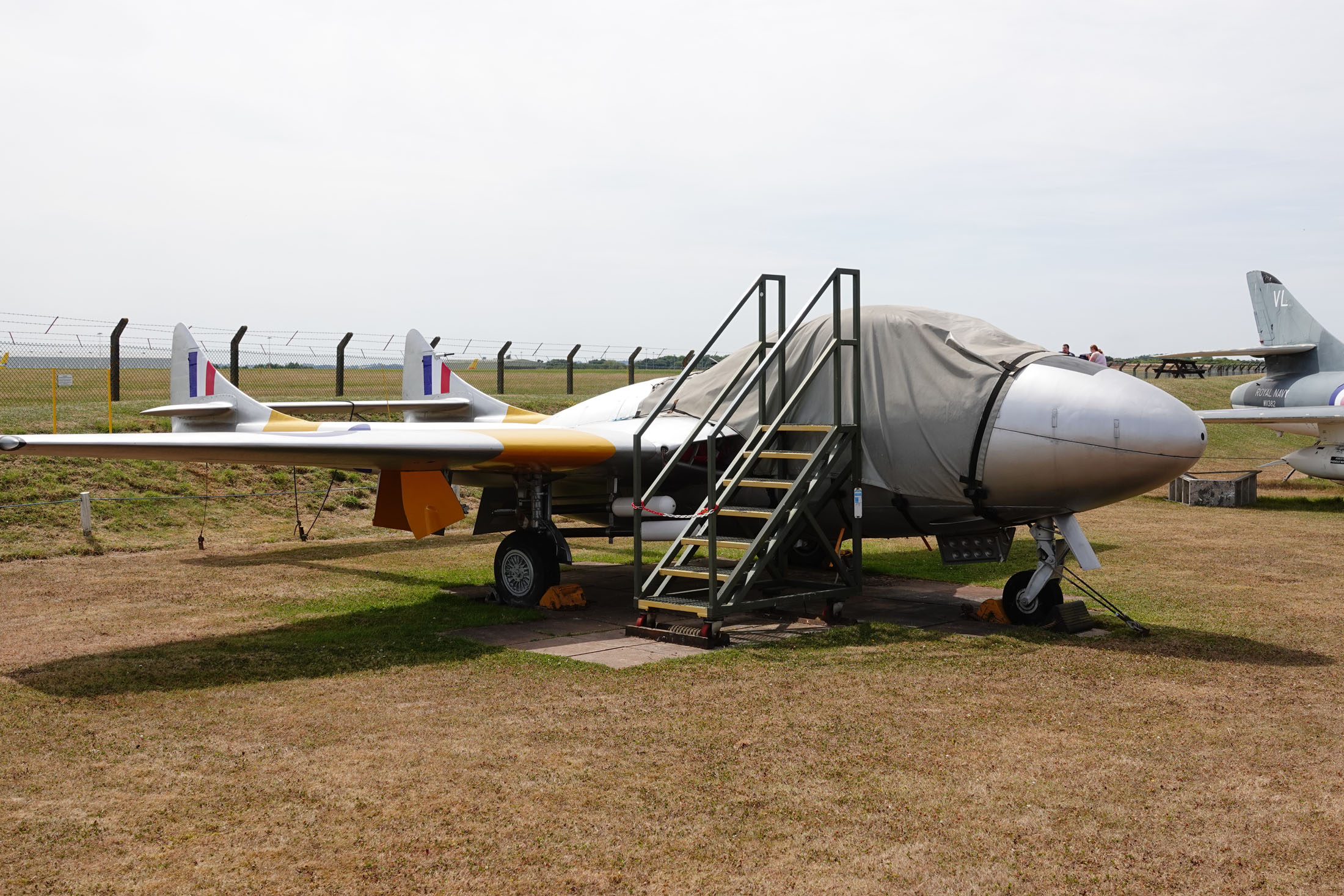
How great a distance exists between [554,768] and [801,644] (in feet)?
12.5

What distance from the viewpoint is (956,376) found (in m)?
9.38

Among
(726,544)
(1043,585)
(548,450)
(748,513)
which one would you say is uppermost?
(548,450)

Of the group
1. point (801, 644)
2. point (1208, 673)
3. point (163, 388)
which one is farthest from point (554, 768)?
point (163, 388)

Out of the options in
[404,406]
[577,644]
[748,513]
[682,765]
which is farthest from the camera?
[404,406]

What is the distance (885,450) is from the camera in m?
9.73

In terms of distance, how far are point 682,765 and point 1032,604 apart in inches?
204

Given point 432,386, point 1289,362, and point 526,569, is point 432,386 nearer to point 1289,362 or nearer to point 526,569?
point 526,569

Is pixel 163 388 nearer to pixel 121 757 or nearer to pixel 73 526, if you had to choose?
pixel 73 526

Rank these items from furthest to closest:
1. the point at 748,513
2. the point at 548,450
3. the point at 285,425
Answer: the point at 285,425 → the point at 548,450 → the point at 748,513

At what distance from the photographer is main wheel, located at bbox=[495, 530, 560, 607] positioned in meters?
11.1

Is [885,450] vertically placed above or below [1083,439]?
below

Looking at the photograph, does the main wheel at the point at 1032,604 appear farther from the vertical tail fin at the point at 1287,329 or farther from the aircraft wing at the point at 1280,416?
the vertical tail fin at the point at 1287,329

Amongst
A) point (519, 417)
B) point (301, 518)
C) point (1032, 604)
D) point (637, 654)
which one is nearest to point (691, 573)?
point (637, 654)

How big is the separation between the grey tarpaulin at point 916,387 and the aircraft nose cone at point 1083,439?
0.20m
